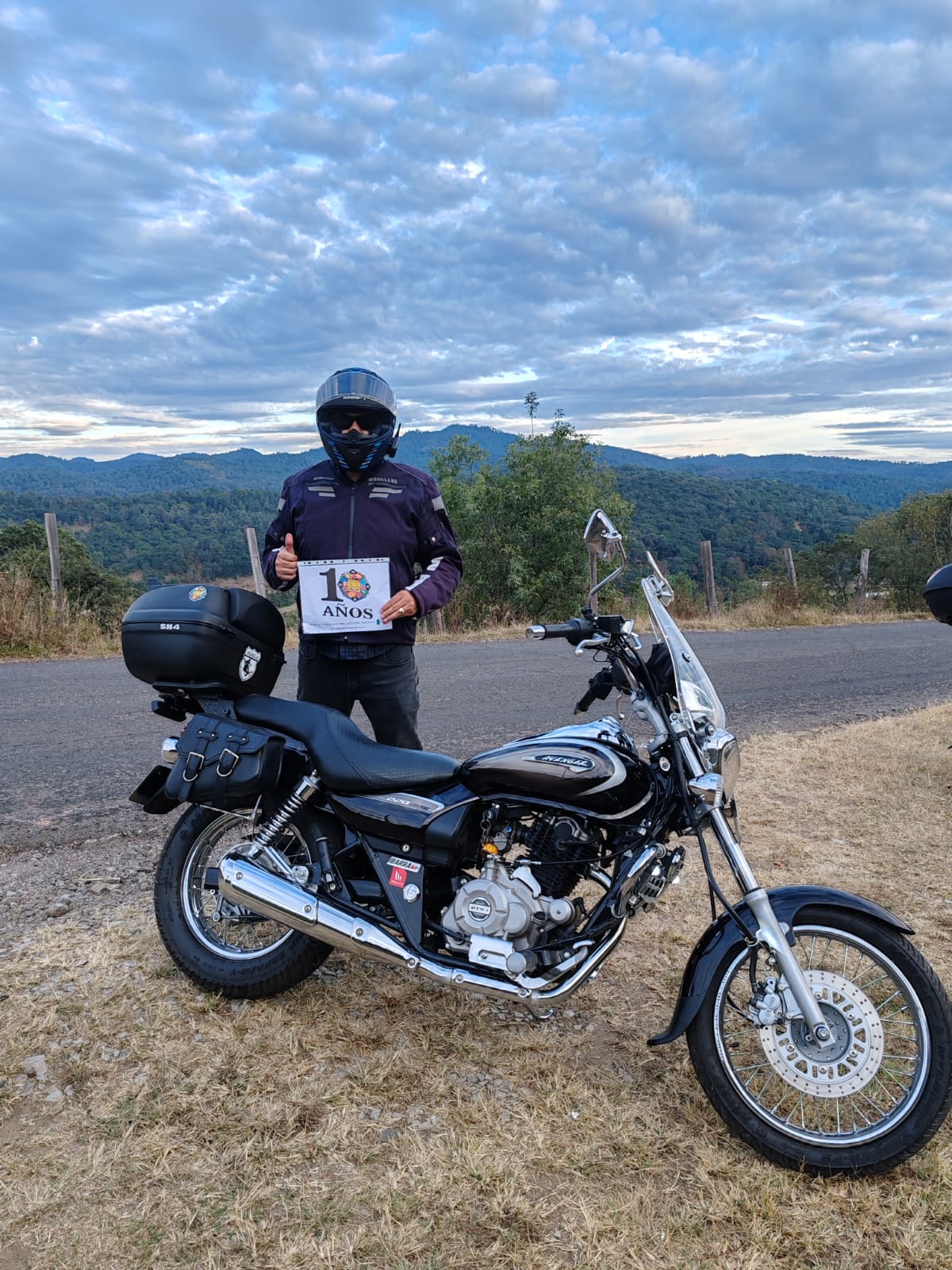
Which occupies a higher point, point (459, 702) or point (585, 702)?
point (585, 702)

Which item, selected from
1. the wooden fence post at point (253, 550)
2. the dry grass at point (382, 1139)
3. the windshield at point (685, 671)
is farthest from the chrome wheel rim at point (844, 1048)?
the wooden fence post at point (253, 550)

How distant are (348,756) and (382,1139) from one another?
108cm

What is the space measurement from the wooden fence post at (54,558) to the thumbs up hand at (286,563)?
879cm

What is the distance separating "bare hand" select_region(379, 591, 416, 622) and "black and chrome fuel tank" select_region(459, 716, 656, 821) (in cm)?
76

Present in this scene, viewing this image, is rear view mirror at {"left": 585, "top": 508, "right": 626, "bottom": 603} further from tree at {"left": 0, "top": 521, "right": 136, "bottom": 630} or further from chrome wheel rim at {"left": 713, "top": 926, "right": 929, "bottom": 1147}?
tree at {"left": 0, "top": 521, "right": 136, "bottom": 630}

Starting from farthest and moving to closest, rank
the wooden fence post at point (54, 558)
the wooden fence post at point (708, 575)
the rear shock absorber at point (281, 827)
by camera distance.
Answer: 1. the wooden fence post at point (708, 575)
2. the wooden fence post at point (54, 558)
3. the rear shock absorber at point (281, 827)

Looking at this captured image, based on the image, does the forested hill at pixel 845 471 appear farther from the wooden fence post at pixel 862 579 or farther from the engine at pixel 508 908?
the engine at pixel 508 908

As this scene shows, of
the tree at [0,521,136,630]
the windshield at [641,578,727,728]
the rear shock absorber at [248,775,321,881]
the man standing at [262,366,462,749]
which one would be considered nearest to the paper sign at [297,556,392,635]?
the man standing at [262,366,462,749]

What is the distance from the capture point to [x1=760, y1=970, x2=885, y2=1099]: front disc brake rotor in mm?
2170

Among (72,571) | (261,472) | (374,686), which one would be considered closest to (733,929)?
(374,686)

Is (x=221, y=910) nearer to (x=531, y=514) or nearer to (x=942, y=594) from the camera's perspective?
(x=942, y=594)

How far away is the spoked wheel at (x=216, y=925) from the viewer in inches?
112

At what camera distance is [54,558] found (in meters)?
11.4

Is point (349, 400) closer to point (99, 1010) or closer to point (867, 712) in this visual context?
point (99, 1010)
